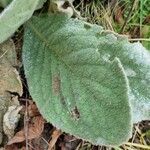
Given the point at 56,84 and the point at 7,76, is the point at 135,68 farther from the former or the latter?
the point at 7,76

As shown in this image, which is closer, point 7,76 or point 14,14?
point 14,14

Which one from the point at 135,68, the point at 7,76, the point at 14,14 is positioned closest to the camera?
the point at 14,14

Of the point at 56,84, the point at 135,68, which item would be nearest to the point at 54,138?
the point at 56,84

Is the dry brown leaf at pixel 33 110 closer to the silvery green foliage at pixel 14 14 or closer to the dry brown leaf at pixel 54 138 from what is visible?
the dry brown leaf at pixel 54 138

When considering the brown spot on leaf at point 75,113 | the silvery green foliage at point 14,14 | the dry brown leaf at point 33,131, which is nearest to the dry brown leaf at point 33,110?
the dry brown leaf at point 33,131

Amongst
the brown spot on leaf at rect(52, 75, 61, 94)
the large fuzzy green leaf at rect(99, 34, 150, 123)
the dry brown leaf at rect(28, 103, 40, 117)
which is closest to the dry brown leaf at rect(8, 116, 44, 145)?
the dry brown leaf at rect(28, 103, 40, 117)

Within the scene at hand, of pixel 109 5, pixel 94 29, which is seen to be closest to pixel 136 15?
pixel 109 5

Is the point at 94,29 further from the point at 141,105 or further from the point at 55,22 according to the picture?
the point at 141,105
